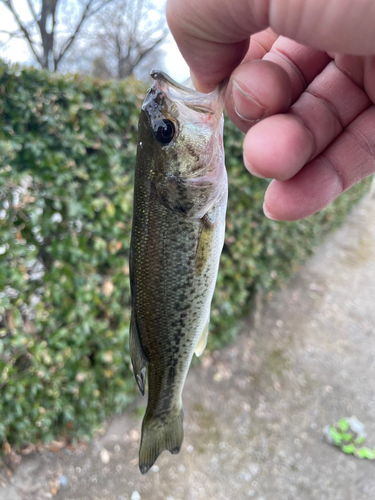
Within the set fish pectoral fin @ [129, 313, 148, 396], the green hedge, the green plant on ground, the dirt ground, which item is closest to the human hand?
fish pectoral fin @ [129, 313, 148, 396]

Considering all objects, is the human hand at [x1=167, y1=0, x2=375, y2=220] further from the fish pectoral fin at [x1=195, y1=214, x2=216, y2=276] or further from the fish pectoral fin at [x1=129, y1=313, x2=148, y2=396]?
the fish pectoral fin at [x1=129, y1=313, x2=148, y2=396]

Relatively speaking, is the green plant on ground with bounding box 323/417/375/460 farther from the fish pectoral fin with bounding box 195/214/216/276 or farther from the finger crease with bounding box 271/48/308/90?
the finger crease with bounding box 271/48/308/90

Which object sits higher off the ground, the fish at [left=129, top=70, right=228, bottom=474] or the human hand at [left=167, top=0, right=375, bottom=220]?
the human hand at [left=167, top=0, right=375, bottom=220]

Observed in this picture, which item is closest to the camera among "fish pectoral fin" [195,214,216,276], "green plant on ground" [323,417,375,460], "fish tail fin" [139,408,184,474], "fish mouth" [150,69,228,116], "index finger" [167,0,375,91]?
"index finger" [167,0,375,91]

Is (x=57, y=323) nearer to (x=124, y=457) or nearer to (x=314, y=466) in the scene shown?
(x=124, y=457)

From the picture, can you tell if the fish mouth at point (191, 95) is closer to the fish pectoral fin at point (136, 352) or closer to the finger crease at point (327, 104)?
the finger crease at point (327, 104)

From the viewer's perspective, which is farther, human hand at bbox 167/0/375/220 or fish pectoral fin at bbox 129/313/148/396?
fish pectoral fin at bbox 129/313/148/396

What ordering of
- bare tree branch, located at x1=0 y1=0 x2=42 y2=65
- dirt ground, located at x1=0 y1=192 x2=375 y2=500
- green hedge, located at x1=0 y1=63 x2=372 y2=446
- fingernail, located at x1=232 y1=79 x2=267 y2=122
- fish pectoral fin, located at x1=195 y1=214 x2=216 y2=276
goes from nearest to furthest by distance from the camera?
fingernail, located at x1=232 y1=79 x2=267 y2=122 → fish pectoral fin, located at x1=195 y1=214 x2=216 y2=276 → green hedge, located at x1=0 y1=63 x2=372 y2=446 → dirt ground, located at x1=0 y1=192 x2=375 y2=500 → bare tree branch, located at x1=0 y1=0 x2=42 y2=65

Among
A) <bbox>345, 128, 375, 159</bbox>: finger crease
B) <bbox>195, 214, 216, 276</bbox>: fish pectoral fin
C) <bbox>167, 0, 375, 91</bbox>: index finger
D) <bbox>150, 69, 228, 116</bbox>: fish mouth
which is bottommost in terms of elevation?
<bbox>195, 214, 216, 276</bbox>: fish pectoral fin
